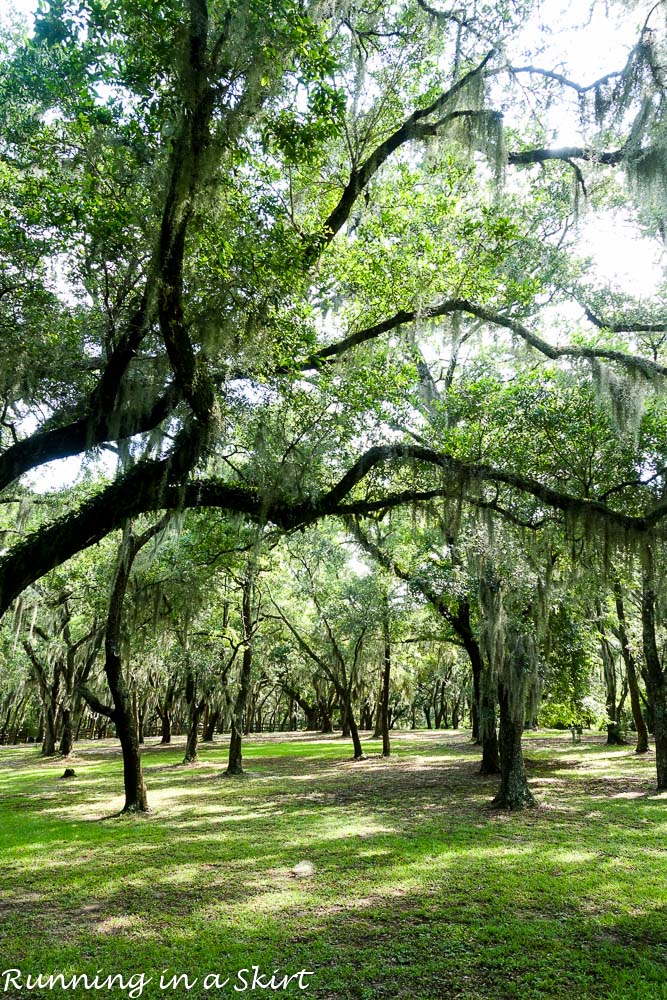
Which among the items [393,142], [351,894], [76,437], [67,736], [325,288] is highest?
[393,142]

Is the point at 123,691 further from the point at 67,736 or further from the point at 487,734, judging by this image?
the point at 67,736

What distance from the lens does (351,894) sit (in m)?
5.78

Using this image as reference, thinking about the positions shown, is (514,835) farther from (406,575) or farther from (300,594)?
(300,594)

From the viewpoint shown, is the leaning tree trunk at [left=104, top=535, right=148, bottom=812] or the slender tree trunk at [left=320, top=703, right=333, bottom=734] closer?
the leaning tree trunk at [left=104, top=535, right=148, bottom=812]

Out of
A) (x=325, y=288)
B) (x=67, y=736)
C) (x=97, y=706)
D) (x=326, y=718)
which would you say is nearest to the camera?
(x=325, y=288)

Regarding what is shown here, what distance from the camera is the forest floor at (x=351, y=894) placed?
4168 millimetres

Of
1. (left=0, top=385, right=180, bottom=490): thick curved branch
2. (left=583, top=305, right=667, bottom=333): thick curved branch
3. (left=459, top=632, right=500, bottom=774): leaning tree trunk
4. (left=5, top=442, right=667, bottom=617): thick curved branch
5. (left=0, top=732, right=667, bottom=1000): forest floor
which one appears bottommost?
(left=0, top=732, right=667, bottom=1000): forest floor

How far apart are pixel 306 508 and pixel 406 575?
8535 millimetres

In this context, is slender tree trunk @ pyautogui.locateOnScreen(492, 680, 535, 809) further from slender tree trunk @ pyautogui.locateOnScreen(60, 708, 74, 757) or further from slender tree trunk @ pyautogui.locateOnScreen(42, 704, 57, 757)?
slender tree trunk @ pyautogui.locateOnScreen(42, 704, 57, 757)

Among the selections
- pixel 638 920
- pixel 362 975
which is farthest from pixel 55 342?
pixel 638 920

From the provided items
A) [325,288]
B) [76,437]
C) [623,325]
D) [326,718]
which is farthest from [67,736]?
[623,325]

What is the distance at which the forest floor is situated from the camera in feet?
13.7

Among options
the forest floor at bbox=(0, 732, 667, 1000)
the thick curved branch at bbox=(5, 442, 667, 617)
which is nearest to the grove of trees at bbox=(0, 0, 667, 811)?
the thick curved branch at bbox=(5, 442, 667, 617)

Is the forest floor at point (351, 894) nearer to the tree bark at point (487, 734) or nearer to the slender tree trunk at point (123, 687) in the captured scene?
the slender tree trunk at point (123, 687)
